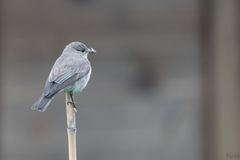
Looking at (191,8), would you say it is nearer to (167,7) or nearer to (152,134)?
(167,7)

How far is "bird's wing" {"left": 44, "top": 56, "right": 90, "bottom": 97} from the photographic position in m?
3.12

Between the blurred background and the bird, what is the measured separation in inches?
39.5

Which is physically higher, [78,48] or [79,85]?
[78,48]

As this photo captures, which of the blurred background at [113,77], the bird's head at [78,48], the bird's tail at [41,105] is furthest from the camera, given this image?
the blurred background at [113,77]

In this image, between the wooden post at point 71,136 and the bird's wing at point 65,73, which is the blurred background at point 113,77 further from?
the wooden post at point 71,136

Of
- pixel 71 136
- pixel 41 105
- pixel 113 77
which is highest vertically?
pixel 113 77

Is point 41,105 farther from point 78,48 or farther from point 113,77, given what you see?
point 113,77

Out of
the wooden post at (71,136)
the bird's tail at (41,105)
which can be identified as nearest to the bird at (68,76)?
the bird's tail at (41,105)

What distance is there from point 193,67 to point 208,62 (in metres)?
0.15

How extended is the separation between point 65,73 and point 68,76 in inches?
0.7

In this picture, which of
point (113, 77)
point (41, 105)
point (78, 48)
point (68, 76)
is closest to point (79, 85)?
point (68, 76)

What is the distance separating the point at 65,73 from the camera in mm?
3291

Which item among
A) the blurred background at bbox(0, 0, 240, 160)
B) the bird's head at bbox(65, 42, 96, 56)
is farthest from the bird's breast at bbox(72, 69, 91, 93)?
the blurred background at bbox(0, 0, 240, 160)

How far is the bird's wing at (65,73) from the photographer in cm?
312
